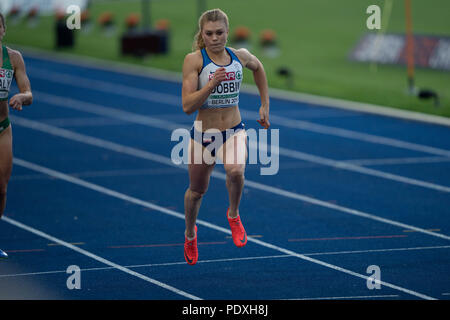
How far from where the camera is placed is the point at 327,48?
30.0m

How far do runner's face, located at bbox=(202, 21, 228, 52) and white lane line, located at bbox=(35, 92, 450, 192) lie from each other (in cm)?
594

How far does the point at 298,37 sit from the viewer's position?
32750 mm

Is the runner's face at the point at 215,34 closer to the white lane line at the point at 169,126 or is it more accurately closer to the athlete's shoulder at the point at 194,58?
the athlete's shoulder at the point at 194,58

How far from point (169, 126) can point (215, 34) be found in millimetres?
10666

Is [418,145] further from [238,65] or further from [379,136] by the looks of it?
[238,65]

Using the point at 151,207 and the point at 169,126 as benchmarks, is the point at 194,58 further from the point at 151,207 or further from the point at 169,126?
the point at 169,126

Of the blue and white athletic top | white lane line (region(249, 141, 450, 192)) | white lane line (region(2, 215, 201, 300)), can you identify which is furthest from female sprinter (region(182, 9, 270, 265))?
white lane line (region(249, 141, 450, 192))

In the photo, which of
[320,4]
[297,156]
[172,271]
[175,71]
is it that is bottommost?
[172,271]

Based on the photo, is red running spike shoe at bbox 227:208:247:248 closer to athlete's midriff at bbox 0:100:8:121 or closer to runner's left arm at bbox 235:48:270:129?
runner's left arm at bbox 235:48:270:129

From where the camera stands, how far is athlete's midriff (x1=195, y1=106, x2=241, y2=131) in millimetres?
8422

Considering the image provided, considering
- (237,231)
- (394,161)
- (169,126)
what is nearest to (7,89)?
(237,231)

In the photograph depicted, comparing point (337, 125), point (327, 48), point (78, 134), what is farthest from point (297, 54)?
point (78, 134)

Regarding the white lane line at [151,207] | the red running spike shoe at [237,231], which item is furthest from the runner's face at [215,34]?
the white lane line at [151,207]

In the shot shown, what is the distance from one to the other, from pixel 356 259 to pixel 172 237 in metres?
2.19
